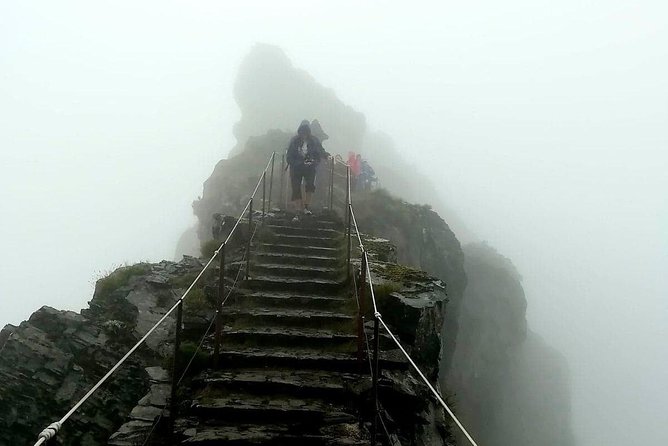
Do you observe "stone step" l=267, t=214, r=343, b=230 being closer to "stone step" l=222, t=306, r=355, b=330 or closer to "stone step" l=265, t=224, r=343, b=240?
"stone step" l=265, t=224, r=343, b=240

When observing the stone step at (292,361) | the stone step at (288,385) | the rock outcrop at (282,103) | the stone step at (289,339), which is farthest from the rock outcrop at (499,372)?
the stone step at (288,385)

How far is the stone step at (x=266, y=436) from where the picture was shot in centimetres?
506

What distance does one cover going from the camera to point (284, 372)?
247 inches

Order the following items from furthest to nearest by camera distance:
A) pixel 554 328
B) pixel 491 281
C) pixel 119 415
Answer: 1. pixel 554 328
2. pixel 491 281
3. pixel 119 415

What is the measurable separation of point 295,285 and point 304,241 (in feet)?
7.88

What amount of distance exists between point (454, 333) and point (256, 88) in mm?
35012

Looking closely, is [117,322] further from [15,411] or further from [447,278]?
[447,278]

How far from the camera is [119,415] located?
652 cm

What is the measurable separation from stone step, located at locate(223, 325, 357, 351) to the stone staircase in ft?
0.05

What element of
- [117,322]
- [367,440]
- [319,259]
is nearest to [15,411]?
[117,322]

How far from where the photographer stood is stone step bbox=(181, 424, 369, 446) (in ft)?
16.6

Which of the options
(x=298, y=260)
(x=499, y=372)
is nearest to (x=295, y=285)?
(x=298, y=260)

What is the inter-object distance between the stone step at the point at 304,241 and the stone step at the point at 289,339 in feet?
13.1

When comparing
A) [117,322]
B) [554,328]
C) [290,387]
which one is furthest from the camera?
[554,328]
